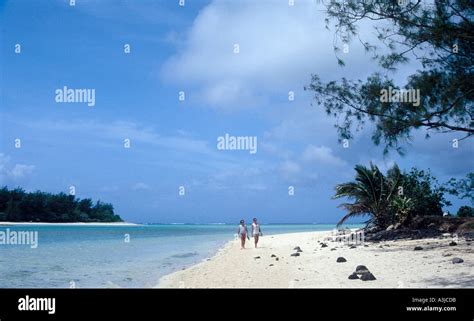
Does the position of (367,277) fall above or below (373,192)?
below

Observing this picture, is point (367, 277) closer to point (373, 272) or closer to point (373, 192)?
point (373, 272)

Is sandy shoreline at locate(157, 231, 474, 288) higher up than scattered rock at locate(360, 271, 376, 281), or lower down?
lower down

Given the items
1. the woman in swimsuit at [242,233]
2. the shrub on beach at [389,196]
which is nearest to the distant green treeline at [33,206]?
the woman in swimsuit at [242,233]

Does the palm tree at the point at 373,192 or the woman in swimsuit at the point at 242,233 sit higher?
the palm tree at the point at 373,192

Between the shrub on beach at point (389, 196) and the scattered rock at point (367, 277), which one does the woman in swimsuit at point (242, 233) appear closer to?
the shrub on beach at point (389, 196)

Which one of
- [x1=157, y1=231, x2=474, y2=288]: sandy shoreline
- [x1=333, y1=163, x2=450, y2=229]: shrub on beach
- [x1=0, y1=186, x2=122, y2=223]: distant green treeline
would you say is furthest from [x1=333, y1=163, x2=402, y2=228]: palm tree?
[x1=0, y1=186, x2=122, y2=223]: distant green treeline

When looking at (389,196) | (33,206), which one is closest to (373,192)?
(389,196)

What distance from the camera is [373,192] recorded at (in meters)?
13.5

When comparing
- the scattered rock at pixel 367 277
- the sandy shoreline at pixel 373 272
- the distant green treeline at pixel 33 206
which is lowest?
the sandy shoreline at pixel 373 272

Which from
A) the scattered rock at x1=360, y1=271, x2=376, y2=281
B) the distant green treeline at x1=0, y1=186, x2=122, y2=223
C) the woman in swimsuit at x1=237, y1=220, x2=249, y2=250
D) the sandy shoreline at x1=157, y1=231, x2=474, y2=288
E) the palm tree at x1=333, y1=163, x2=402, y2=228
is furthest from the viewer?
the palm tree at x1=333, y1=163, x2=402, y2=228

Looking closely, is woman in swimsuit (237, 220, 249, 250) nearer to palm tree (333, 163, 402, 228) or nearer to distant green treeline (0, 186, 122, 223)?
palm tree (333, 163, 402, 228)

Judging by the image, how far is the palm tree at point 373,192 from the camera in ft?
44.0

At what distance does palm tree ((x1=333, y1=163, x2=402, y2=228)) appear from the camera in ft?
44.0
